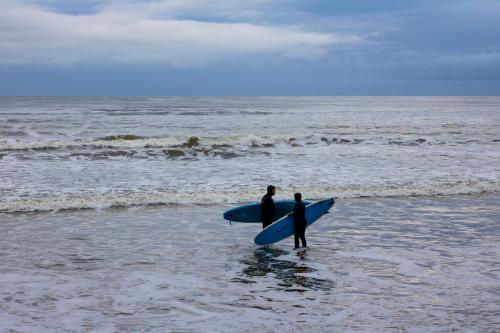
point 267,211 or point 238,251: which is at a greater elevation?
point 267,211

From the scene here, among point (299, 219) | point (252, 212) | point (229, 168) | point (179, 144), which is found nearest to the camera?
point (299, 219)

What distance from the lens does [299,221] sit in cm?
1205

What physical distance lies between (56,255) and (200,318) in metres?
4.90

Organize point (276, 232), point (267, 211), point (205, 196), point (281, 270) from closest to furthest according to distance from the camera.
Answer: point (281, 270), point (276, 232), point (267, 211), point (205, 196)

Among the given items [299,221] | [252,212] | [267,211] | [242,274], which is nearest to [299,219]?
[299,221]

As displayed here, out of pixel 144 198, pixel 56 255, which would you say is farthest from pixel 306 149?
pixel 56 255

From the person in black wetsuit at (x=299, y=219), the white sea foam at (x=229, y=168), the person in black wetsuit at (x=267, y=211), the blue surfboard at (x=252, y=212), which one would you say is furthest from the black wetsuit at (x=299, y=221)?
the white sea foam at (x=229, y=168)

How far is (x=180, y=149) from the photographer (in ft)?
113

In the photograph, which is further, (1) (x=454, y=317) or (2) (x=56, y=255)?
(2) (x=56, y=255)

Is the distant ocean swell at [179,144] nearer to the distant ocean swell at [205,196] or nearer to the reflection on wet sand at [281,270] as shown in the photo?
the distant ocean swell at [205,196]

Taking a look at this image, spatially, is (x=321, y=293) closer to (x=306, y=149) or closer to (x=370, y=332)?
(x=370, y=332)

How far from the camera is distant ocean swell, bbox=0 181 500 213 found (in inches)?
679

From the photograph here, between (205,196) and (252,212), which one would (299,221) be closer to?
A: (252,212)

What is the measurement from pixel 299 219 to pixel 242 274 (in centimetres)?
231
